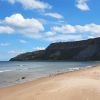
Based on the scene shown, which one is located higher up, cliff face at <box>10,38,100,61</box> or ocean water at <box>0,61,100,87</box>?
cliff face at <box>10,38,100,61</box>

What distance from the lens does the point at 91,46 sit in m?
143

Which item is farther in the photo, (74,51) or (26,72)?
(74,51)

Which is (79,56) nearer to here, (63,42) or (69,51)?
(69,51)

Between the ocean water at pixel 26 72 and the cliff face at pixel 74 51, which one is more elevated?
the cliff face at pixel 74 51

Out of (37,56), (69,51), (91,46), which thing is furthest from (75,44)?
(37,56)

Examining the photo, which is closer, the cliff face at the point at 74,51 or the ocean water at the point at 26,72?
the ocean water at the point at 26,72

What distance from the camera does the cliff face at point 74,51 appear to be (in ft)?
465

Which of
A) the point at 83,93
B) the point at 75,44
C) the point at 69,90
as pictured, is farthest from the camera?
the point at 75,44

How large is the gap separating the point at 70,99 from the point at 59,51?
154 m

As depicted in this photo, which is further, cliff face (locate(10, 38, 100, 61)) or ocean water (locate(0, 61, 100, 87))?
cliff face (locate(10, 38, 100, 61))

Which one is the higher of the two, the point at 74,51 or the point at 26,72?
the point at 74,51

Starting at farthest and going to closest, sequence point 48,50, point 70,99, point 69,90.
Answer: point 48,50 < point 69,90 < point 70,99

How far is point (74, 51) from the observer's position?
509ft

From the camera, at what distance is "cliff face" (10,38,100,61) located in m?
142
